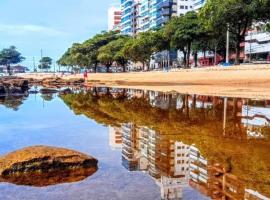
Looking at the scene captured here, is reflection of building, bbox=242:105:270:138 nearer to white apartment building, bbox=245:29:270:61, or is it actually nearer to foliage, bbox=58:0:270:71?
foliage, bbox=58:0:270:71

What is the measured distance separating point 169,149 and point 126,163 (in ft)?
5.70

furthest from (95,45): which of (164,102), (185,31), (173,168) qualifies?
(173,168)

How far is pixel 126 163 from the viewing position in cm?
1042

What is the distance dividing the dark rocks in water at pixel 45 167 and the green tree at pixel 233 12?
47716 millimetres

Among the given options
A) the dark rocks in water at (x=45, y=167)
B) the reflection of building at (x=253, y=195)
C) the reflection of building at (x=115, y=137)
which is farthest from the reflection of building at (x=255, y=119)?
the reflection of building at (x=253, y=195)

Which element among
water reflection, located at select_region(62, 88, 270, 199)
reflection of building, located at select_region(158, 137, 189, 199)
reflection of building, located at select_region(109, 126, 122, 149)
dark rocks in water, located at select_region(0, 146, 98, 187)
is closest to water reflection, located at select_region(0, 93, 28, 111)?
water reflection, located at select_region(62, 88, 270, 199)

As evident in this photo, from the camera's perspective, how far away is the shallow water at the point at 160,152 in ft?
26.2

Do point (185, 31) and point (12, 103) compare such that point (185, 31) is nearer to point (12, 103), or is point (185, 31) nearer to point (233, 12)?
point (233, 12)

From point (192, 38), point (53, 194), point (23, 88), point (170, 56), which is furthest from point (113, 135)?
point (170, 56)

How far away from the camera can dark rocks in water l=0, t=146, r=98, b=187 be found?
8.88m

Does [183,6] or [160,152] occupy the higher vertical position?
[183,6]

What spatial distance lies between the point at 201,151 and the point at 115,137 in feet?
13.9

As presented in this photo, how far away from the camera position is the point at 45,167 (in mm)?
9477

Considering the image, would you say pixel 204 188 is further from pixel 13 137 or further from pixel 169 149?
pixel 13 137
